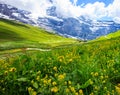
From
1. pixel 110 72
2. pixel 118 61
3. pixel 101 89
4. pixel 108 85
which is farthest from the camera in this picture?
pixel 118 61

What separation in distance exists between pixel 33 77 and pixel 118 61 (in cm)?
310

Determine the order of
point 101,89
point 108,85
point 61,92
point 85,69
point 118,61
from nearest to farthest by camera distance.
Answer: point 61,92 < point 101,89 < point 108,85 < point 85,69 < point 118,61

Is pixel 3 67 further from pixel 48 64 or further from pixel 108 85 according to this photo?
pixel 108 85

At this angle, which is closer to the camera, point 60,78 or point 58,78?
point 60,78

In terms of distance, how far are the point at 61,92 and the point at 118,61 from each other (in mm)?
4039

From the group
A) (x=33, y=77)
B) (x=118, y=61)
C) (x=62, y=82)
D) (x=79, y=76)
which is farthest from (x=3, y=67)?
(x=118, y=61)

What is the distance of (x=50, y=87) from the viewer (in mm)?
6867

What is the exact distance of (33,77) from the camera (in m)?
8.30

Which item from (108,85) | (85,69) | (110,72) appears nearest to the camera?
(108,85)

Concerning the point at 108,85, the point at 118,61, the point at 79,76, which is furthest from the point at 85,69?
the point at 118,61

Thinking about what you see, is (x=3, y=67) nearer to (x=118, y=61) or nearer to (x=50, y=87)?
(x=50, y=87)

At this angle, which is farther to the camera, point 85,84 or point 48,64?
point 48,64

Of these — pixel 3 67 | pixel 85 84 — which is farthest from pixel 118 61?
pixel 3 67

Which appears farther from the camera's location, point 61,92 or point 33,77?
point 33,77
